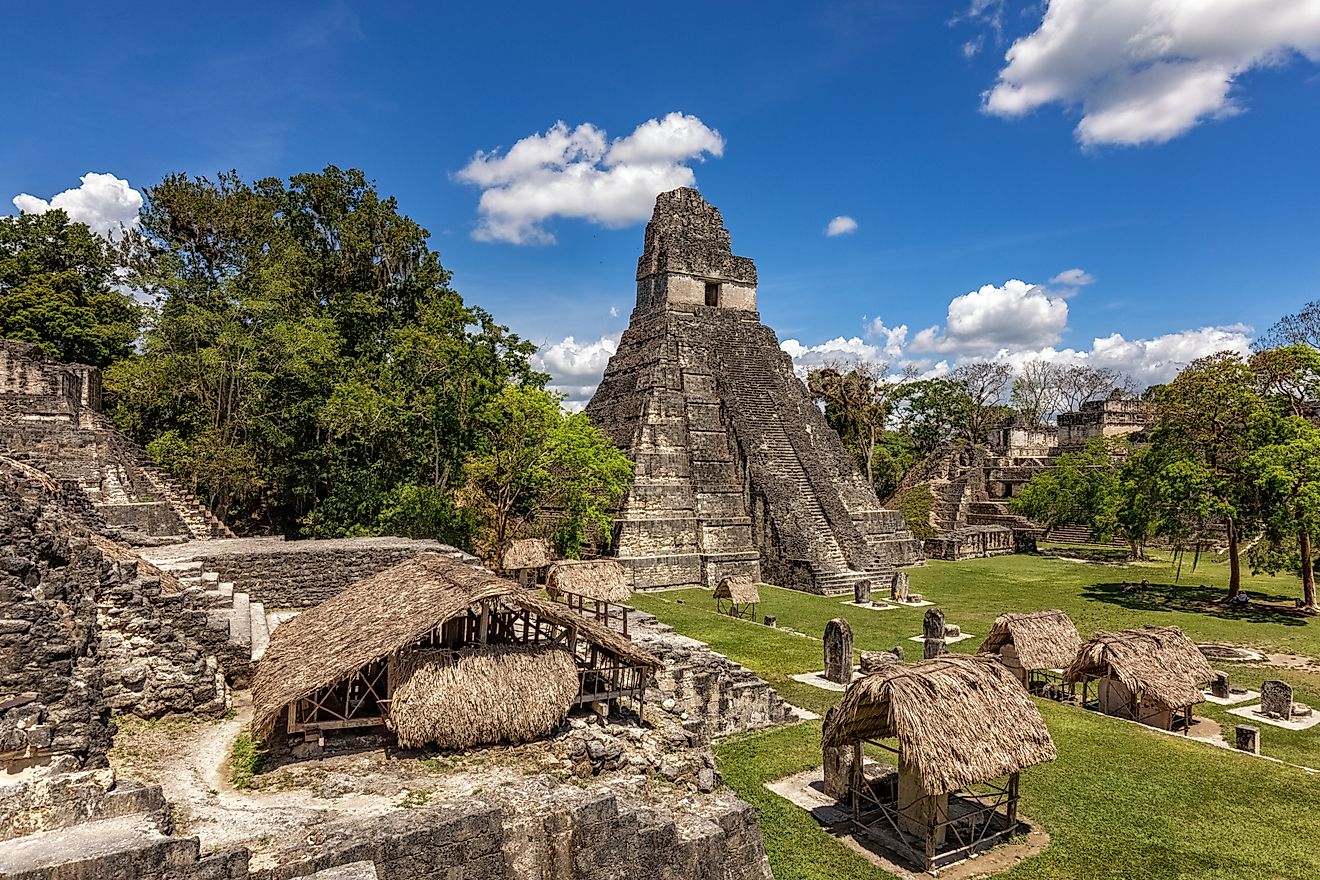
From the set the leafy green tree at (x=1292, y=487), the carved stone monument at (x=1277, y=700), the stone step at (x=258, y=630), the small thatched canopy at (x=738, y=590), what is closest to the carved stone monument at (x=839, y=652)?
the small thatched canopy at (x=738, y=590)

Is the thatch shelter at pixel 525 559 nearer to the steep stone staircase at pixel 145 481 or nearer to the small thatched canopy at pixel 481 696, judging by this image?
the steep stone staircase at pixel 145 481

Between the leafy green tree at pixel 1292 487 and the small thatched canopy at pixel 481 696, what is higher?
the leafy green tree at pixel 1292 487

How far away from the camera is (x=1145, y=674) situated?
40.5 ft

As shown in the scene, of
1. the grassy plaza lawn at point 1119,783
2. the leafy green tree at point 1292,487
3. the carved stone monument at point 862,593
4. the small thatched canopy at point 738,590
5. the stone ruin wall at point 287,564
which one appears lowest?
the grassy plaza lawn at point 1119,783

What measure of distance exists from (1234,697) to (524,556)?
17.4 metres

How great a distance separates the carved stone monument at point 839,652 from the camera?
14.4 metres

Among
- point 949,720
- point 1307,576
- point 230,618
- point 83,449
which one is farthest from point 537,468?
point 1307,576

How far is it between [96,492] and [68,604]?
12171 mm

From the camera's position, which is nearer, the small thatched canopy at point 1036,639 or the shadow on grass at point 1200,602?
the small thatched canopy at point 1036,639

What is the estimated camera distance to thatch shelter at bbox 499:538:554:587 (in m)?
22.7

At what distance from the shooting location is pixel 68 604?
8.12m

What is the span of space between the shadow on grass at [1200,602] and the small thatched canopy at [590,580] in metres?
15.7

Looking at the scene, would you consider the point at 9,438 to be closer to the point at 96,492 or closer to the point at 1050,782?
the point at 96,492

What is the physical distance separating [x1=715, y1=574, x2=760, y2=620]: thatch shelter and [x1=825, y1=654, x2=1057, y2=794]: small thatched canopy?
11048 millimetres
